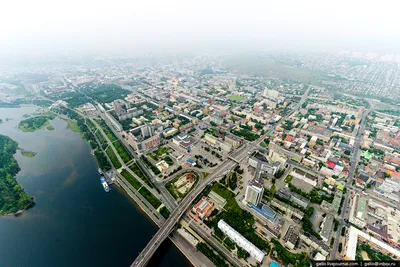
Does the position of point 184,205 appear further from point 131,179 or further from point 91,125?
point 91,125

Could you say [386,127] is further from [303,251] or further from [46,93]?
[46,93]

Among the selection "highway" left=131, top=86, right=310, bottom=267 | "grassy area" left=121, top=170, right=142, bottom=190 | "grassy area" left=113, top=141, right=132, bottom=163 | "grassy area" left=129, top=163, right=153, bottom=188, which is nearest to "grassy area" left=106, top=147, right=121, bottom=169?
"grassy area" left=113, top=141, right=132, bottom=163

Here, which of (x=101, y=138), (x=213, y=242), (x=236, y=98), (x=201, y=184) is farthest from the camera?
(x=236, y=98)

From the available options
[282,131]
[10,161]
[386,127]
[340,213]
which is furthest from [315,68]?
[10,161]

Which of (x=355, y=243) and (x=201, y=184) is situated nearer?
(x=355, y=243)

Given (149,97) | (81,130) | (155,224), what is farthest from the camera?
(149,97)

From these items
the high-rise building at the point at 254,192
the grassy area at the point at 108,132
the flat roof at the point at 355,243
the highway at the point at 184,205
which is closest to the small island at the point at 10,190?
the grassy area at the point at 108,132

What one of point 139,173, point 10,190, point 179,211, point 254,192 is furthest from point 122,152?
point 254,192

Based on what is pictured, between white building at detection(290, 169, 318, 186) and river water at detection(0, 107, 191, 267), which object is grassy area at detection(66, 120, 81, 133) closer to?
river water at detection(0, 107, 191, 267)
